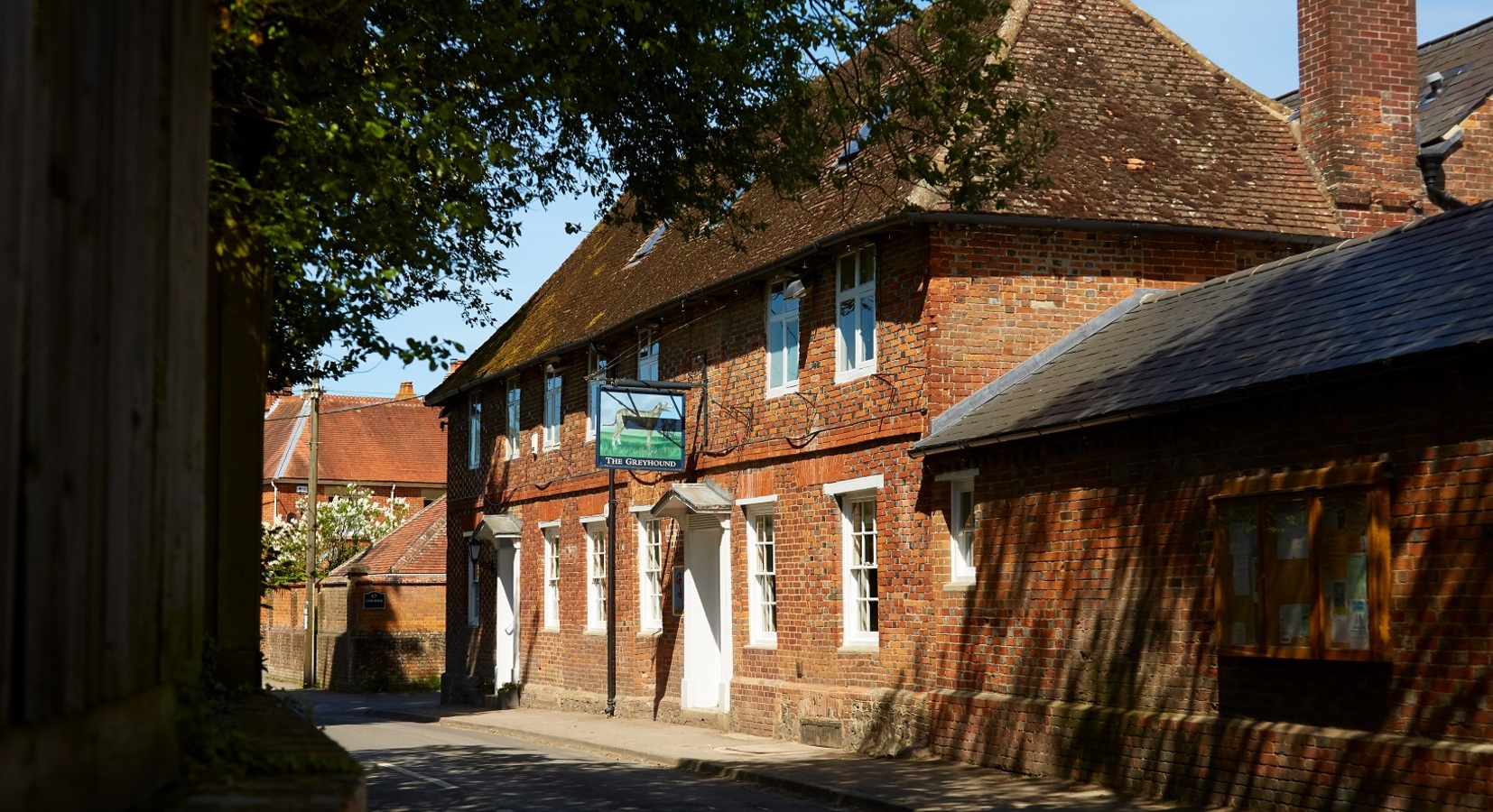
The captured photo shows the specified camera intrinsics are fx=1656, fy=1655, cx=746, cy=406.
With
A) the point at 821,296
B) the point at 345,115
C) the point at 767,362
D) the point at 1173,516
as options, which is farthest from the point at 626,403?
the point at 345,115

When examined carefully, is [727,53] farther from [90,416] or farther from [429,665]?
[429,665]

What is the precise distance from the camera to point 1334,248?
14.4 metres

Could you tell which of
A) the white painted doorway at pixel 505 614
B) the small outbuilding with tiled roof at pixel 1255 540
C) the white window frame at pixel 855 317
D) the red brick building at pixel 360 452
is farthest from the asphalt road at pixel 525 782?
the red brick building at pixel 360 452

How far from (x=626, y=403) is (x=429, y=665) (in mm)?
19774

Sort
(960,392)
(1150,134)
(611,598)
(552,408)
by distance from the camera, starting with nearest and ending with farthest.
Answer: (960,392), (1150,134), (611,598), (552,408)

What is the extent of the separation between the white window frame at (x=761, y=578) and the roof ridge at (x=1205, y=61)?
7.81 m

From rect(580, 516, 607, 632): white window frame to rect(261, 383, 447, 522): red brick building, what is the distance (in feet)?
110

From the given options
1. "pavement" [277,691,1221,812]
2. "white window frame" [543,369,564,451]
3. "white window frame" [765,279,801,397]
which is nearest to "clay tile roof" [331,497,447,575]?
"white window frame" [543,369,564,451]

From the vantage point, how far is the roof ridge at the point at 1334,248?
13.1m

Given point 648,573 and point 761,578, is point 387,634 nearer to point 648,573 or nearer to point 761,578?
point 648,573

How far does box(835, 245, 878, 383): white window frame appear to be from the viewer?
60.7ft

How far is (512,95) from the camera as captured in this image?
11.8m

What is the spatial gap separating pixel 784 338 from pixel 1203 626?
8.49 meters

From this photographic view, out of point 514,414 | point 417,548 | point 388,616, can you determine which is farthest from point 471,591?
point 417,548
